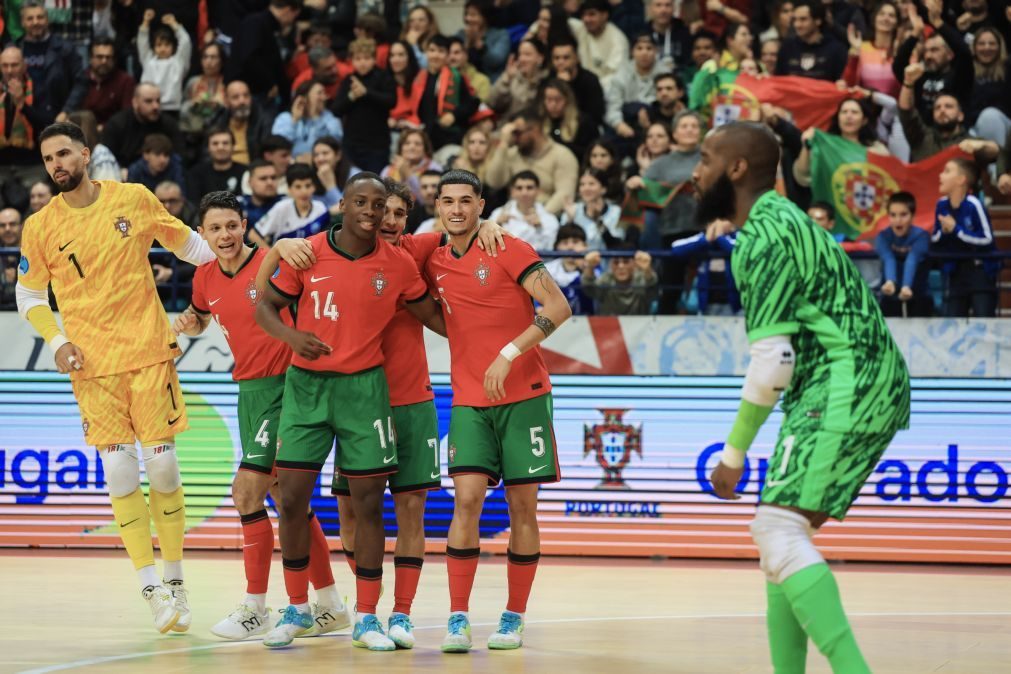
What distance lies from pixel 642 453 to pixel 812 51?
17.7ft

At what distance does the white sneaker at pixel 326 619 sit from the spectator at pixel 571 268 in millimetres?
4838

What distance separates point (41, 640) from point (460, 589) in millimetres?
2325

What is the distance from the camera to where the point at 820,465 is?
5.34 m

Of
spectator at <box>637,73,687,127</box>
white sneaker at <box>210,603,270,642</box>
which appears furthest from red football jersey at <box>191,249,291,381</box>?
spectator at <box>637,73,687,127</box>

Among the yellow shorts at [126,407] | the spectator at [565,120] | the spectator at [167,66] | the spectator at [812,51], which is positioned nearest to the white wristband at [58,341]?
the yellow shorts at [126,407]

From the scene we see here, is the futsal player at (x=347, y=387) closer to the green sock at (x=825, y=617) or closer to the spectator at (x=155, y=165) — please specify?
the green sock at (x=825, y=617)

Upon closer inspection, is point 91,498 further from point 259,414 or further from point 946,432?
point 946,432

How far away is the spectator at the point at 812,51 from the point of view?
1516 cm

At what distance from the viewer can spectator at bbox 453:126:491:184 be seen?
14.7 m

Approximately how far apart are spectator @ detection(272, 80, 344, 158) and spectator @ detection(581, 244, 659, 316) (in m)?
4.36

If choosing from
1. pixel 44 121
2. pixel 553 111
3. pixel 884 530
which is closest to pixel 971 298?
pixel 884 530

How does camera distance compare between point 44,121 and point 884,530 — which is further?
point 44,121

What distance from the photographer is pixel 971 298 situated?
1217 centimetres

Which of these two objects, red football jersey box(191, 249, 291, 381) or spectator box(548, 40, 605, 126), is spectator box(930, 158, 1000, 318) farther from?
red football jersey box(191, 249, 291, 381)
